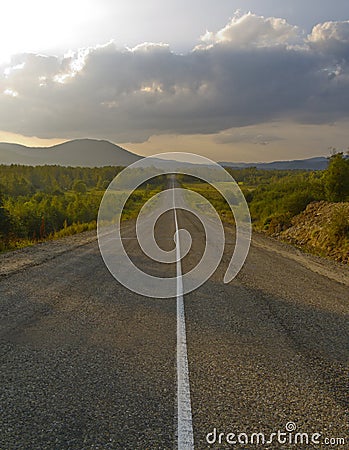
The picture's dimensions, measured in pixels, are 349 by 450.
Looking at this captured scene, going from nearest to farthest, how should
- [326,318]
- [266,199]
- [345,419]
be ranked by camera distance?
[345,419] → [326,318] → [266,199]

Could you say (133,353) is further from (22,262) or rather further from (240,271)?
(22,262)

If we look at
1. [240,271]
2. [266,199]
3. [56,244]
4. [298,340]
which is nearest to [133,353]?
[298,340]

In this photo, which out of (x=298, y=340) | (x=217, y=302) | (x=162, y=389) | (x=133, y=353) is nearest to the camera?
(x=162, y=389)

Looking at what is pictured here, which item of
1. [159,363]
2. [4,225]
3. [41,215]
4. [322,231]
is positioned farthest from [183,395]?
[41,215]

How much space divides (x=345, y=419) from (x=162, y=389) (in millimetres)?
1578

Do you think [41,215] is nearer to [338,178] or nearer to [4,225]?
[4,225]

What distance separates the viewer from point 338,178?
2592cm

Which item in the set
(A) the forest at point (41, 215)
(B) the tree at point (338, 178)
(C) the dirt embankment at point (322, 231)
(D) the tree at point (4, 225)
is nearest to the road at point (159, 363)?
(C) the dirt embankment at point (322, 231)

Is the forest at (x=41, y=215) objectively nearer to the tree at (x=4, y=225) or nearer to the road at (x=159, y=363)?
the tree at (x=4, y=225)

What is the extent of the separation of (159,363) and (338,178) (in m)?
23.5

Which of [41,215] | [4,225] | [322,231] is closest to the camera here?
[4,225]

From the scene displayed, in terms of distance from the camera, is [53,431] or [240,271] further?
[240,271]

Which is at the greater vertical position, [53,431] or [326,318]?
[53,431]

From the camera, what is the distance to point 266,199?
3650 centimetres
